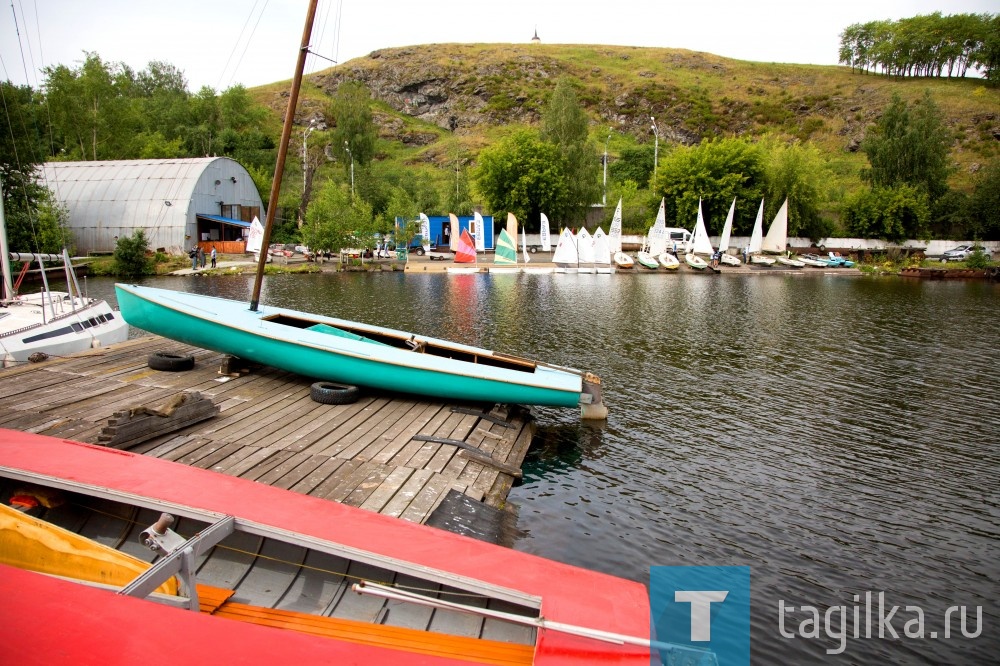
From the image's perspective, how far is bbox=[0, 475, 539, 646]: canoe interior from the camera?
492 cm

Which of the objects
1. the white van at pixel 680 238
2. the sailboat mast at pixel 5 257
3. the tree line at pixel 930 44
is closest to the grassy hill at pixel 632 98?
the tree line at pixel 930 44

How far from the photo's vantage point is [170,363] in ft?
47.1

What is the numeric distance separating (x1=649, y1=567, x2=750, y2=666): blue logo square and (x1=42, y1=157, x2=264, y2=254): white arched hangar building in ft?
190

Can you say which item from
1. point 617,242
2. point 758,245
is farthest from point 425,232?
point 758,245

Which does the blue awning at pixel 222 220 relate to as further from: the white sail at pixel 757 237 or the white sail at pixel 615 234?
the white sail at pixel 757 237

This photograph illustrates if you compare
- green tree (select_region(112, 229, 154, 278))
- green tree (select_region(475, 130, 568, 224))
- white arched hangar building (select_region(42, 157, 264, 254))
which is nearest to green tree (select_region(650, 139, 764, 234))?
green tree (select_region(475, 130, 568, 224))

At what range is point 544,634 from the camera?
4.25 metres

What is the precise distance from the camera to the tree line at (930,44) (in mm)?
131625

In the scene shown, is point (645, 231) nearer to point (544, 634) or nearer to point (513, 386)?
point (513, 386)

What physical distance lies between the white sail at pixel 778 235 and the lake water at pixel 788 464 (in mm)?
35968

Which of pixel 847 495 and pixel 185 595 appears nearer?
pixel 185 595

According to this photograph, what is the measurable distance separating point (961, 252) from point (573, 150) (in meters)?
41.7

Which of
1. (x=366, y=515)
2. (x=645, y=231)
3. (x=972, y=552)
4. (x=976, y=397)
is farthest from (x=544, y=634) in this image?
(x=645, y=231)

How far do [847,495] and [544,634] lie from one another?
9.47 meters
